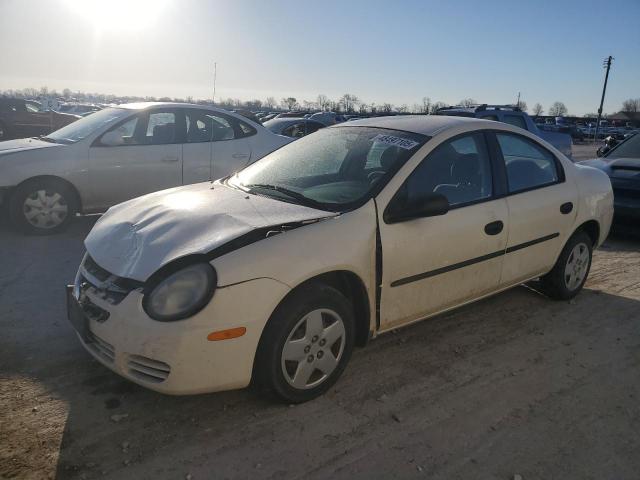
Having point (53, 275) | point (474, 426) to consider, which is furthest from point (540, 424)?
point (53, 275)

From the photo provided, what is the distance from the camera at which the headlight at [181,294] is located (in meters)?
2.53

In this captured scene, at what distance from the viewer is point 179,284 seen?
2.57 metres

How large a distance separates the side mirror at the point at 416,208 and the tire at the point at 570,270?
74.5 inches

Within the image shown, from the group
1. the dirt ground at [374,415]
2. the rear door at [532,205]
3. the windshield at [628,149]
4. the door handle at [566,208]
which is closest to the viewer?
the dirt ground at [374,415]

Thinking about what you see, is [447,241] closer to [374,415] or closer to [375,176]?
[375,176]

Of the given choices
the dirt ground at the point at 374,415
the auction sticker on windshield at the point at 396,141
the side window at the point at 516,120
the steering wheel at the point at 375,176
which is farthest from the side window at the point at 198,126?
the side window at the point at 516,120

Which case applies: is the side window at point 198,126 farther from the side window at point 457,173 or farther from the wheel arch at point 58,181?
the side window at point 457,173

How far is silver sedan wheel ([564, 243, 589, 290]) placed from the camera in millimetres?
4590

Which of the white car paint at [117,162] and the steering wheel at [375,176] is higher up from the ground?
the steering wheel at [375,176]

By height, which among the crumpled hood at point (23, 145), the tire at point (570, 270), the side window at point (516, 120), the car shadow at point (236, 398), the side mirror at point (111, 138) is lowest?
the car shadow at point (236, 398)

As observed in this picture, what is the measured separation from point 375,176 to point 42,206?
456 cm

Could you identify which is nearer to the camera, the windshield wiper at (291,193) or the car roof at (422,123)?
the windshield wiper at (291,193)

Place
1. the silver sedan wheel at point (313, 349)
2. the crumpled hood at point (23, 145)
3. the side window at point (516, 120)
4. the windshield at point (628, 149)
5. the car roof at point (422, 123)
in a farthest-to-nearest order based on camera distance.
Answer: the side window at point (516, 120)
the windshield at point (628, 149)
the crumpled hood at point (23, 145)
the car roof at point (422, 123)
the silver sedan wheel at point (313, 349)

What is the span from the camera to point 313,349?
289cm
